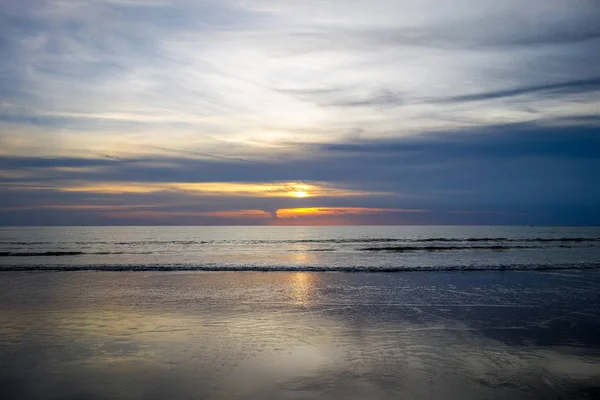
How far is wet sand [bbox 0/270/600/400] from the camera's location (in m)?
6.45

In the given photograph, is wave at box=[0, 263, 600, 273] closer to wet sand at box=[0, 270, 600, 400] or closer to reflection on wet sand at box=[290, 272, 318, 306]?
reflection on wet sand at box=[290, 272, 318, 306]

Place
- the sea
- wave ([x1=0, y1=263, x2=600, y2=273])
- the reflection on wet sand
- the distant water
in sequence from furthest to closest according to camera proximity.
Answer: the distant water
wave ([x1=0, y1=263, x2=600, y2=273])
the reflection on wet sand
the sea

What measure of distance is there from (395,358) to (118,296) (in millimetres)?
10904

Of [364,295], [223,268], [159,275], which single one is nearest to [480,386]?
[364,295]

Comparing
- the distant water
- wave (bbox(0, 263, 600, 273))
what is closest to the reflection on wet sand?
wave (bbox(0, 263, 600, 273))

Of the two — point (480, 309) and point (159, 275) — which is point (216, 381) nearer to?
point (480, 309)

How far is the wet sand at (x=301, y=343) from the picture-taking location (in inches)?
254

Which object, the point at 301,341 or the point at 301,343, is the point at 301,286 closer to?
the point at 301,341

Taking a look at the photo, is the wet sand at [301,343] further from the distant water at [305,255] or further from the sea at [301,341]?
the distant water at [305,255]

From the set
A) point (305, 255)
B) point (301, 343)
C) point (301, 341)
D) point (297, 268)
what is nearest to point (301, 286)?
point (297, 268)

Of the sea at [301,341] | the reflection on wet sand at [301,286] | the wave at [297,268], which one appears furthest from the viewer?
the wave at [297,268]

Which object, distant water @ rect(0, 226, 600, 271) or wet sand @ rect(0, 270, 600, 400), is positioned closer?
wet sand @ rect(0, 270, 600, 400)

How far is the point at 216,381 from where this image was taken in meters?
6.68

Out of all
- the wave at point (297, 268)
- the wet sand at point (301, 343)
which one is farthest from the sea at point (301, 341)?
Result: the wave at point (297, 268)
